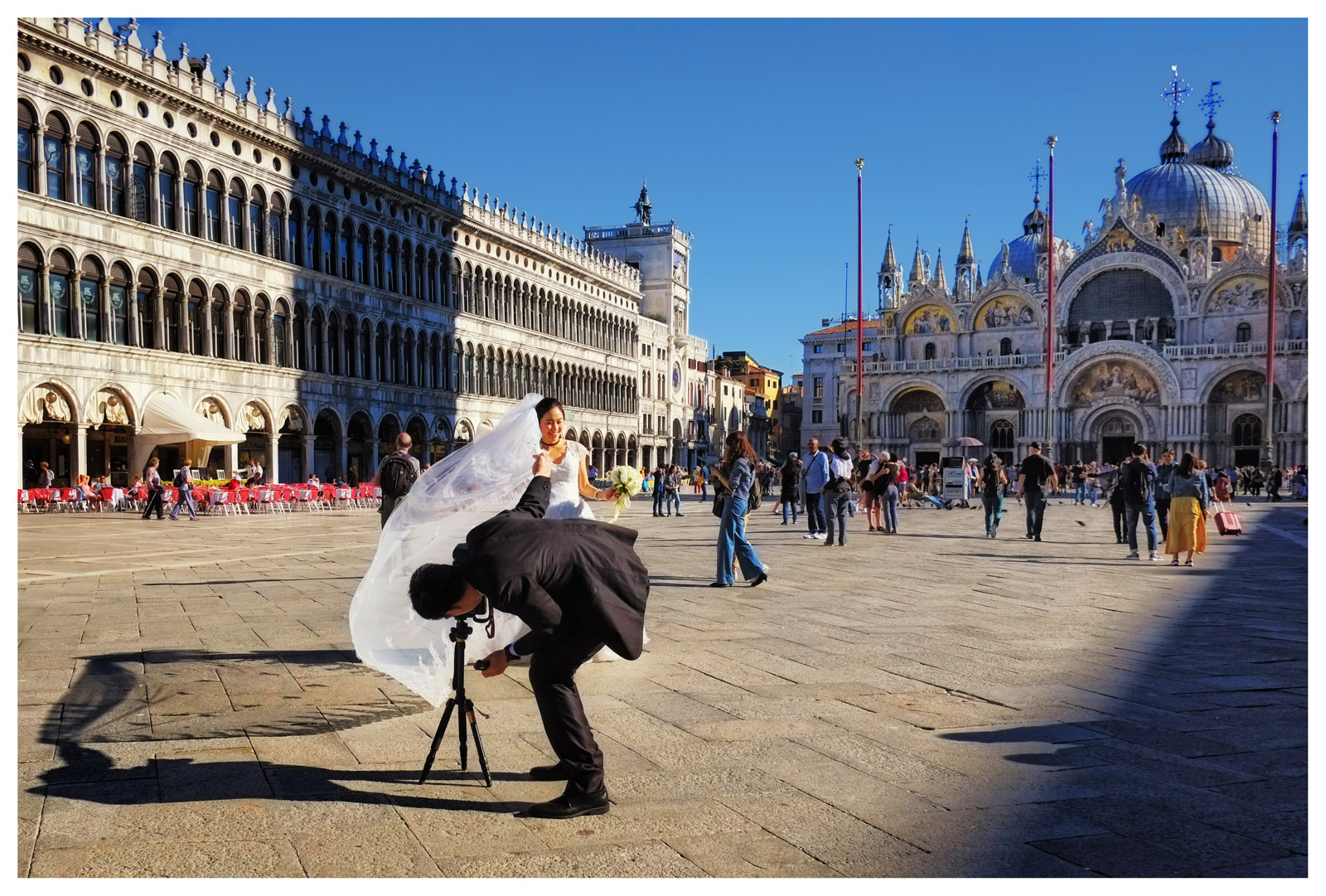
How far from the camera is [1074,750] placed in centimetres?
Answer: 486

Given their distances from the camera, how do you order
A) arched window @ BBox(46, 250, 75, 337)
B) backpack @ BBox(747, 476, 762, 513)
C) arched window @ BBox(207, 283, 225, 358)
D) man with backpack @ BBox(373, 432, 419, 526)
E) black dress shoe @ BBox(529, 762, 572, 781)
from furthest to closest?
arched window @ BBox(207, 283, 225, 358) < arched window @ BBox(46, 250, 75, 337) < backpack @ BBox(747, 476, 762, 513) < man with backpack @ BBox(373, 432, 419, 526) < black dress shoe @ BBox(529, 762, 572, 781)

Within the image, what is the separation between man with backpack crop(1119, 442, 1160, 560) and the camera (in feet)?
46.1

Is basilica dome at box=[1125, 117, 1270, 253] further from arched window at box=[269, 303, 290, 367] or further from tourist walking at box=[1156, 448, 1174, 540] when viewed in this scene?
tourist walking at box=[1156, 448, 1174, 540]

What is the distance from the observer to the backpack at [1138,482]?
46.5ft

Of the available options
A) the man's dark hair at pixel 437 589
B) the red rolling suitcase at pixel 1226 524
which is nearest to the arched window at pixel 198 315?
the red rolling suitcase at pixel 1226 524

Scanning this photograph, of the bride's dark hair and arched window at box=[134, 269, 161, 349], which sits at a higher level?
arched window at box=[134, 269, 161, 349]

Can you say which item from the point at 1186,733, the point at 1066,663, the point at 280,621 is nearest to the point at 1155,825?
the point at 1186,733

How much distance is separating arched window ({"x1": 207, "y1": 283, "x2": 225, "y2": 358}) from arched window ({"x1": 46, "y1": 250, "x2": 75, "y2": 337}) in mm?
5550

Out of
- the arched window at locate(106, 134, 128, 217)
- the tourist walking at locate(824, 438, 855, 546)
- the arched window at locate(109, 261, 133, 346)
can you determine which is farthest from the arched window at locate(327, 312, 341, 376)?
the tourist walking at locate(824, 438, 855, 546)

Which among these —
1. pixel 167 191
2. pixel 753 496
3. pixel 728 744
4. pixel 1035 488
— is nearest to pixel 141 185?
pixel 167 191
